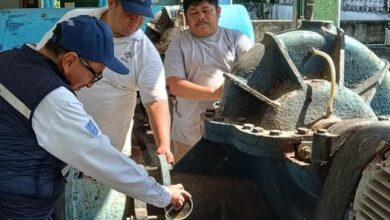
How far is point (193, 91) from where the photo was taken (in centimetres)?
339

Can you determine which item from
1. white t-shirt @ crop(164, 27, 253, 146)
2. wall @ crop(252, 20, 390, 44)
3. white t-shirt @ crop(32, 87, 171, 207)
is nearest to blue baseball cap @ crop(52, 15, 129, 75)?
white t-shirt @ crop(32, 87, 171, 207)

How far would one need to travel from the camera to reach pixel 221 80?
350 centimetres

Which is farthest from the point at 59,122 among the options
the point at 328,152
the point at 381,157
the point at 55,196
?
the point at 381,157

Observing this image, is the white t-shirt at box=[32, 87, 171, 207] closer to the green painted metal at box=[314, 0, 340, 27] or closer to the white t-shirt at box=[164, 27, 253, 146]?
the white t-shirt at box=[164, 27, 253, 146]

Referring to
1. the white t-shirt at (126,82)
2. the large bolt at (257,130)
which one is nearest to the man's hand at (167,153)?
the white t-shirt at (126,82)

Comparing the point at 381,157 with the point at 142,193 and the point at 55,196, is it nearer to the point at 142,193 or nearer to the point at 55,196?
the point at 142,193

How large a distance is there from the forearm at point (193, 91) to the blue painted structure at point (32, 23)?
1.38m

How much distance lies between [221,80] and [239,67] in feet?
2.31

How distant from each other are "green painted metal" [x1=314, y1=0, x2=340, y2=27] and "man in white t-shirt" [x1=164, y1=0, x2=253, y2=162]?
2.17ft

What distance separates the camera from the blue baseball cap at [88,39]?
222 centimetres

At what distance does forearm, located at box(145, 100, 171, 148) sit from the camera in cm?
327

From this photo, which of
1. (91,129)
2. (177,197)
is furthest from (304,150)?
(91,129)

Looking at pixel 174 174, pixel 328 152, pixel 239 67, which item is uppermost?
pixel 239 67

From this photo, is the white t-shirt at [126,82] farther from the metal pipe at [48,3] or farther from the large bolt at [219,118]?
the metal pipe at [48,3]
